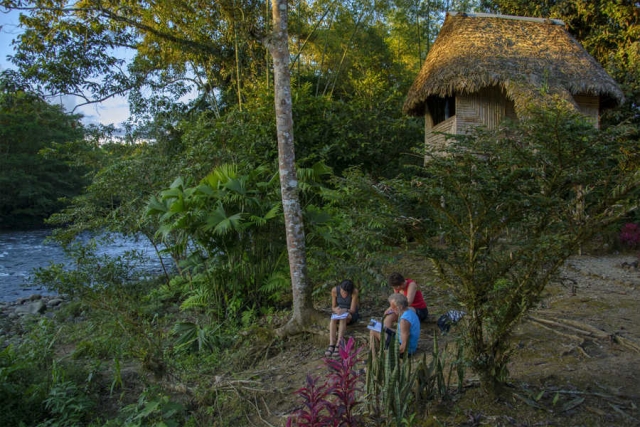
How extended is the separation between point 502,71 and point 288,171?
7.56 m

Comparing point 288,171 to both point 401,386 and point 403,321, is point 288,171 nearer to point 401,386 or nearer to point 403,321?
point 403,321

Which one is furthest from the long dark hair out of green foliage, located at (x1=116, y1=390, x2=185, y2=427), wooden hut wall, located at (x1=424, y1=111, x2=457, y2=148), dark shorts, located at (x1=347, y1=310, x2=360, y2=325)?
wooden hut wall, located at (x1=424, y1=111, x2=457, y2=148)

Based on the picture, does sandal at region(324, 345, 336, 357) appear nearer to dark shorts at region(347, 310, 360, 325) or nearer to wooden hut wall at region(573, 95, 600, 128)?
dark shorts at region(347, 310, 360, 325)

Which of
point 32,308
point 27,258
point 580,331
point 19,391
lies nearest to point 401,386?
point 580,331

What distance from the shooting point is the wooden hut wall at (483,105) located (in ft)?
37.4

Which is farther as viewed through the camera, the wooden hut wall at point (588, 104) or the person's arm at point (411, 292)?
the wooden hut wall at point (588, 104)

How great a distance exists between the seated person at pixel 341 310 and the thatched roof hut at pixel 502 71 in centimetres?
679

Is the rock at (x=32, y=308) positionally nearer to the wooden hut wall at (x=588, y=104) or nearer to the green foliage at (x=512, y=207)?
the green foliage at (x=512, y=207)

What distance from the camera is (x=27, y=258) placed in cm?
1527

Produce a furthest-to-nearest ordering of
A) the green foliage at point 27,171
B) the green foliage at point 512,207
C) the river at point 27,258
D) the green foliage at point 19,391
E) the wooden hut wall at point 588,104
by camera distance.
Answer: the green foliage at point 27,171, the river at point 27,258, the wooden hut wall at point 588,104, the green foliage at point 19,391, the green foliage at point 512,207

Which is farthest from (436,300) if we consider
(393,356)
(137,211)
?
(137,211)

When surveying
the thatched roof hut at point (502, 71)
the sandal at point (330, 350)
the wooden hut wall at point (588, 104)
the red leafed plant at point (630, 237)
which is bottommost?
the sandal at point (330, 350)

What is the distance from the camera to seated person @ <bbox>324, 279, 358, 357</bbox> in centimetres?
502

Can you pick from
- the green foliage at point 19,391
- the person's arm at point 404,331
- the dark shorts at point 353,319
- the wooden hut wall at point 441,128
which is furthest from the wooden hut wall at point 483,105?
the green foliage at point 19,391
